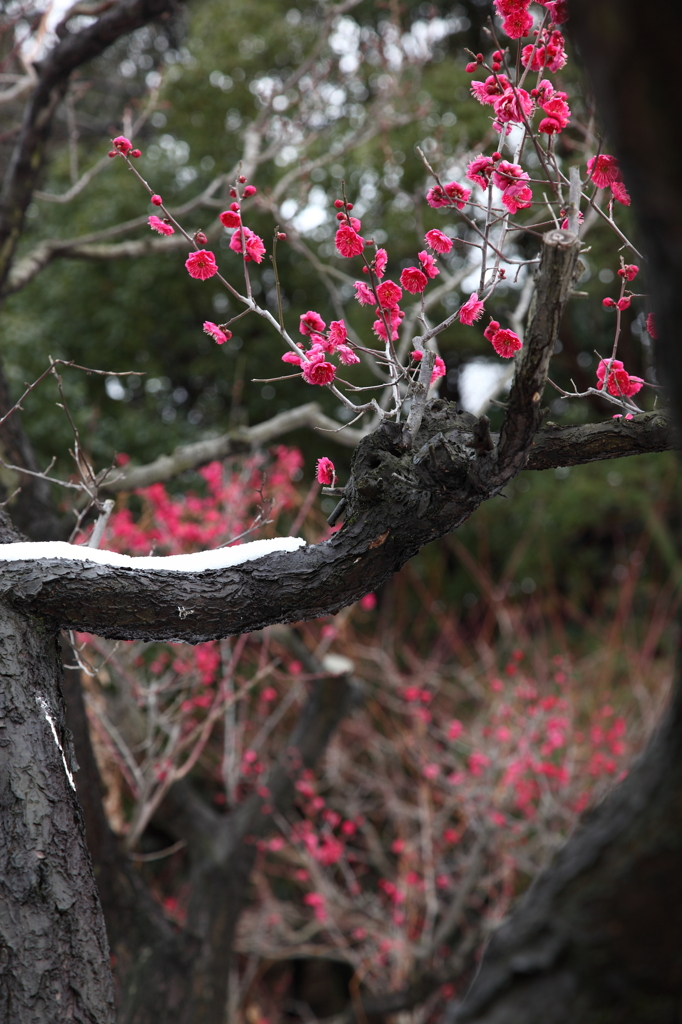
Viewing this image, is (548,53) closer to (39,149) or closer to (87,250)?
(39,149)

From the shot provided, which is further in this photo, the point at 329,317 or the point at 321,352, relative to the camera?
the point at 329,317

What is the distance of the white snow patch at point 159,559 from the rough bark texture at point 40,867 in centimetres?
12

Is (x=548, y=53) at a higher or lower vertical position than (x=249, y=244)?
higher

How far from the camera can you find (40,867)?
1.39 m

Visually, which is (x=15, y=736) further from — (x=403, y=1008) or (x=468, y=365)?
(x=468, y=365)


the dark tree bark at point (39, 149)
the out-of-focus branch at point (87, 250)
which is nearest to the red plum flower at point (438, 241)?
the dark tree bark at point (39, 149)

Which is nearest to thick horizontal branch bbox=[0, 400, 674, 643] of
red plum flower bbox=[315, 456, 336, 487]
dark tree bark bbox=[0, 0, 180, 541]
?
red plum flower bbox=[315, 456, 336, 487]

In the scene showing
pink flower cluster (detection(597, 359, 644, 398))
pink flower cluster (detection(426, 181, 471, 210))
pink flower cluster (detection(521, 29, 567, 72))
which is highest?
pink flower cluster (detection(521, 29, 567, 72))

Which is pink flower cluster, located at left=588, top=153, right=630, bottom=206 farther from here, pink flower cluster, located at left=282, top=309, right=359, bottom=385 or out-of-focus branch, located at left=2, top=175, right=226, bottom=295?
out-of-focus branch, located at left=2, top=175, right=226, bottom=295

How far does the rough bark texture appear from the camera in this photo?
1329mm

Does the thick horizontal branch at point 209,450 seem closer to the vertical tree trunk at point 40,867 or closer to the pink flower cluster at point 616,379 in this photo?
the pink flower cluster at point 616,379

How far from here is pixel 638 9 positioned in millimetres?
671

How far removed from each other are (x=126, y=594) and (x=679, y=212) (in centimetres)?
120

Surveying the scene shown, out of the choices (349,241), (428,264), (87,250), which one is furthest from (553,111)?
(87,250)
